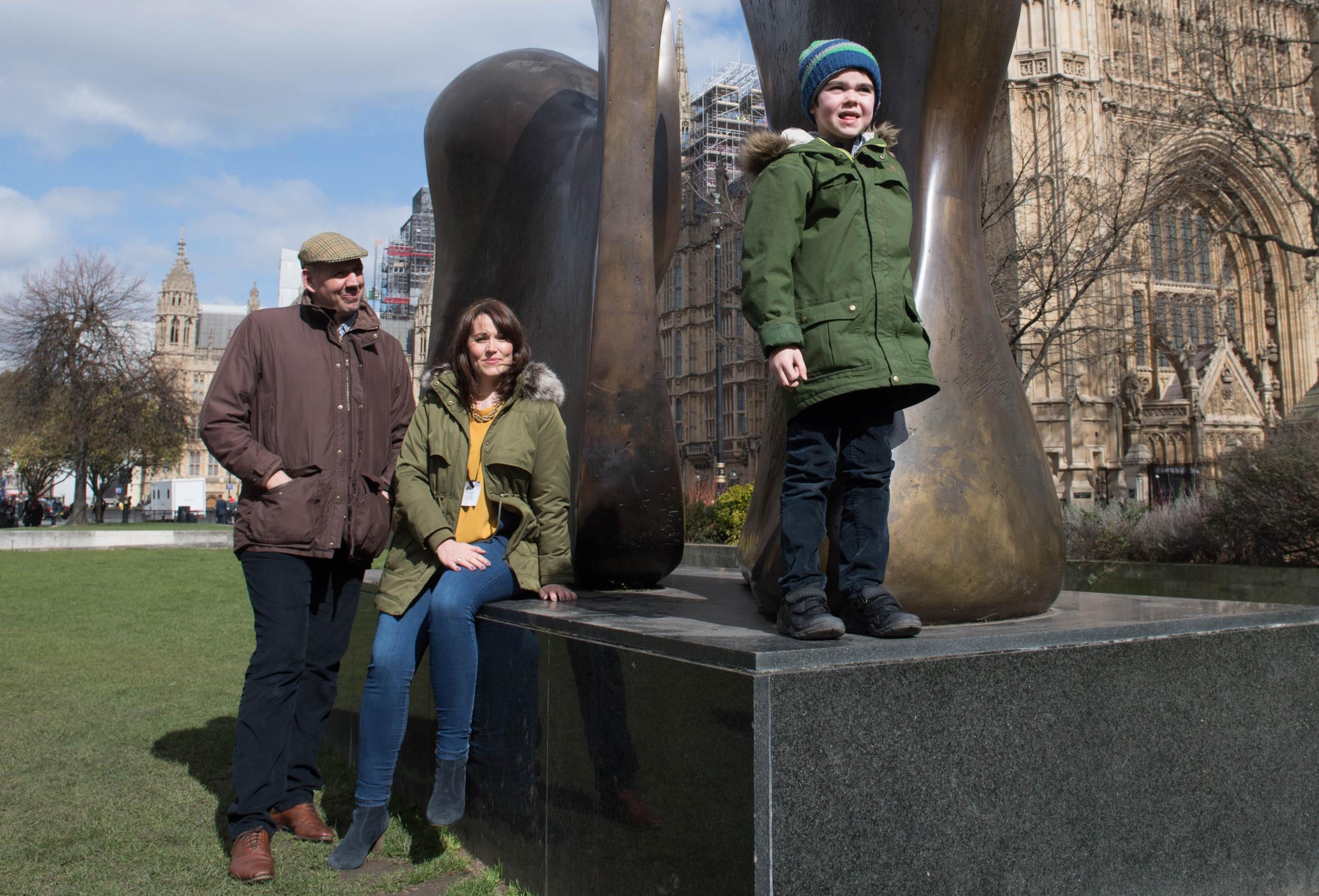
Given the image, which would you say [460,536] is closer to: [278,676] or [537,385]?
[537,385]

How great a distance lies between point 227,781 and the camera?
12.7ft

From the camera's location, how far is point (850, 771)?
198 cm

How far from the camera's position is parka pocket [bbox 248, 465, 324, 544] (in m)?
2.88

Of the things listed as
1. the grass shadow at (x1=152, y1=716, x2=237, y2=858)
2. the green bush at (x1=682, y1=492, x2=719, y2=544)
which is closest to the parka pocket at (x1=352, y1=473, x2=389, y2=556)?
the grass shadow at (x1=152, y1=716, x2=237, y2=858)

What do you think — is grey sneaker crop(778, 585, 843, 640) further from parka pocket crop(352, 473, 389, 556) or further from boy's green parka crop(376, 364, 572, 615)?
parka pocket crop(352, 473, 389, 556)

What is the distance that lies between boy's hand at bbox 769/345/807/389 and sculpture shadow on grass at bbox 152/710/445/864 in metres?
1.88

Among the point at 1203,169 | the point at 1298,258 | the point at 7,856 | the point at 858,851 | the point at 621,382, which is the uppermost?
the point at 1298,258

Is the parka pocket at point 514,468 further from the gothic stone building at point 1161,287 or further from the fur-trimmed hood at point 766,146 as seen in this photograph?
the gothic stone building at point 1161,287

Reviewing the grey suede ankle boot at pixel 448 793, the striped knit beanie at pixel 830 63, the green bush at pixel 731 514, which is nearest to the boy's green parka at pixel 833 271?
the striped knit beanie at pixel 830 63

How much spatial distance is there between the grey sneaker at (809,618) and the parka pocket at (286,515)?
4.67 ft

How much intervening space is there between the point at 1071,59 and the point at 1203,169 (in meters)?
9.66

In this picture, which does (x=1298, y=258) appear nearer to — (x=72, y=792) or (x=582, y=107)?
(x=582, y=107)

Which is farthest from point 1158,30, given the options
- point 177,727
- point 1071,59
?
point 177,727

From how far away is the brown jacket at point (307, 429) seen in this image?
9.50 ft
